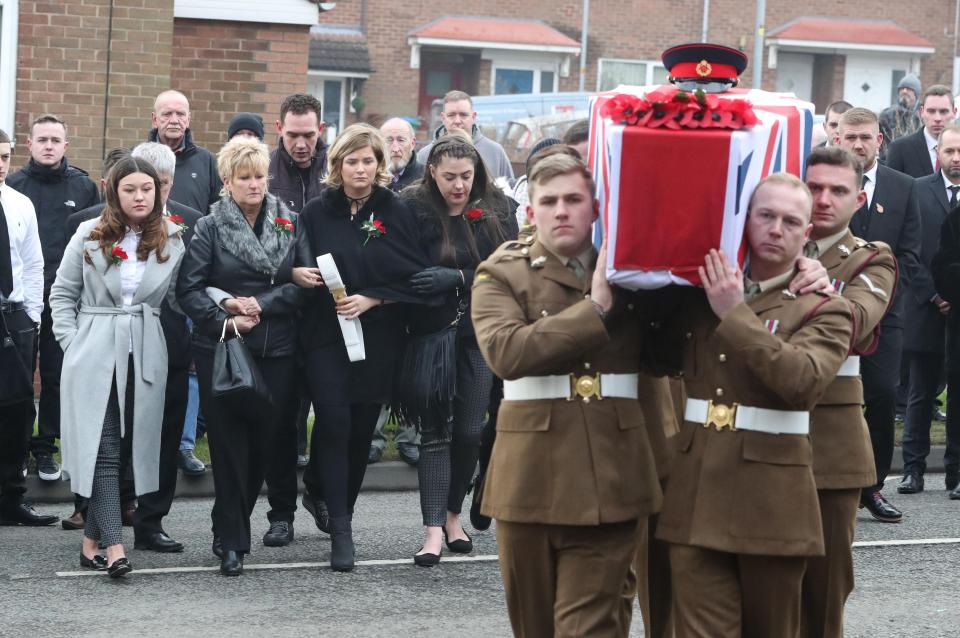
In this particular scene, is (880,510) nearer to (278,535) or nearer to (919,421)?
(919,421)

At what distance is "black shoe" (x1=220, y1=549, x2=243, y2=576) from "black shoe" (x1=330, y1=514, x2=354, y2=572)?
0.46 m

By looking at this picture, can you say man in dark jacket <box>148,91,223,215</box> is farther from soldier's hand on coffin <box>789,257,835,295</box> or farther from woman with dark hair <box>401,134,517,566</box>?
soldier's hand on coffin <box>789,257,835,295</box>

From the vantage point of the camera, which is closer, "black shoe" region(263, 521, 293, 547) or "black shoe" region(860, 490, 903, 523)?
"black shoe" region(263, 521, 293, 547)

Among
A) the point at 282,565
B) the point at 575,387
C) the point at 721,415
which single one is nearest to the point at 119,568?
the point at 282,565

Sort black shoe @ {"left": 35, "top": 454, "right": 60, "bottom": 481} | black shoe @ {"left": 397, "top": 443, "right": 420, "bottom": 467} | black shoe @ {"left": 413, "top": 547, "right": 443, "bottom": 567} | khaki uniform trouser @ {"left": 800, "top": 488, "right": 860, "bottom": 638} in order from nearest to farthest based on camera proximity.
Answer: khaki uniform trouser @ {"left": 800, "top": 488, "right": 860, "bottom": 638} → black shoe @ {"left": 413, "top": 547, "right": 443, "bottom": 567} → black shoe @ {"left": 35, "top": 454, "right": 60, "bottom": 481} → black shoe @ {"left": 397, "top": 443, "right": 420, "bottom": 467}

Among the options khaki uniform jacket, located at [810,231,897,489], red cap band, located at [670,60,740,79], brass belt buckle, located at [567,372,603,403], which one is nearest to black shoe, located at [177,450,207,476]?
khaki uniform jacket, located at [810,231,897,489]

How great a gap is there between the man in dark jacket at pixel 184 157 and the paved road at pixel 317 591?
235 centimetres

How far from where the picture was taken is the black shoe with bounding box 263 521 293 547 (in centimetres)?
819

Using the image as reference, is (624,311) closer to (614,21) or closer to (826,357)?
(826,357)

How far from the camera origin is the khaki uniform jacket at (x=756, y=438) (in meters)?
4.57

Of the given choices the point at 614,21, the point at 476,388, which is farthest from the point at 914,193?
the point at 614,21

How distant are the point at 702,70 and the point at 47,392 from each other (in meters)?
5.92

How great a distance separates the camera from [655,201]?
452 cm

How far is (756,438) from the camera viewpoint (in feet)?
15.4
